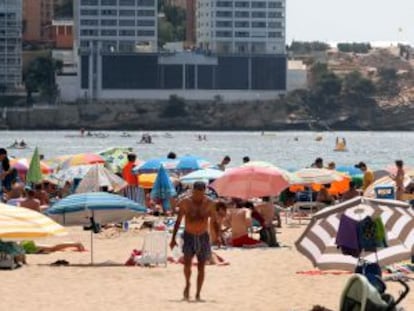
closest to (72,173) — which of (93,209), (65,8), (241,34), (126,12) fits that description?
(93,209)

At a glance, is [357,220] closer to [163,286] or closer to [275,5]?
[163,286]

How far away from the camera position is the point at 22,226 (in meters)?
15.1

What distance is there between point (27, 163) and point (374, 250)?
1823 cm

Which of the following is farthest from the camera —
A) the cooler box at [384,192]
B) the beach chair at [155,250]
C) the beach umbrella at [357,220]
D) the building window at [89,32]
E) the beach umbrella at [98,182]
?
the building window at [89,32]

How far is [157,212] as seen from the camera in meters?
26.7

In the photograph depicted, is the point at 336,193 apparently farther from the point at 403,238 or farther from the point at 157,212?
the point at 403,238

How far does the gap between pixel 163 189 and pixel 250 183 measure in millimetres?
4804

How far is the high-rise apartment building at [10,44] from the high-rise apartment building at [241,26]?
20.4 metres

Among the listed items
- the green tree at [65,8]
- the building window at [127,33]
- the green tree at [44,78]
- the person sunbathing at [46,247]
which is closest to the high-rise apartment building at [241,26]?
the building window at [127,33]

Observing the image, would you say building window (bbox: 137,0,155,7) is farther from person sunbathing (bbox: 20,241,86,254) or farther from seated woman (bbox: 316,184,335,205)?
person sunbathing (bbox: 20,241,86,254)

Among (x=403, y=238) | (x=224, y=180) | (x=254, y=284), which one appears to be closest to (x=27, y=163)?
(x=224, y=180)

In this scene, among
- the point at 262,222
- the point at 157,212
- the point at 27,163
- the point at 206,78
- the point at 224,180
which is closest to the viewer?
the point at 262,222

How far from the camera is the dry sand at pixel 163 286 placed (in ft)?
46.0

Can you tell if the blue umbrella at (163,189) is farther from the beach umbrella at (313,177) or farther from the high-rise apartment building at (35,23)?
the high-rise apartment building at (35,23)
